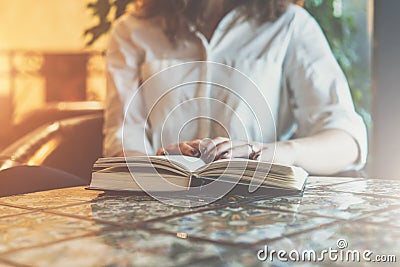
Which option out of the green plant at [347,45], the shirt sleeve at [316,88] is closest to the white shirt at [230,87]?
the shirt sleeve at [316,88]

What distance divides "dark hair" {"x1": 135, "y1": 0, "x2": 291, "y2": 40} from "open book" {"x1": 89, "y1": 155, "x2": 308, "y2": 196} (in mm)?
694

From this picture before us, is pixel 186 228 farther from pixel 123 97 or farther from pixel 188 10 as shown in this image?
pixel 188 10

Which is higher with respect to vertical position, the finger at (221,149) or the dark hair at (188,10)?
the dark hair at (188,10)

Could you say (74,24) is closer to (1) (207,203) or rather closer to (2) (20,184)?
(2) (20,184)

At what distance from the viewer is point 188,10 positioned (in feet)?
5.34

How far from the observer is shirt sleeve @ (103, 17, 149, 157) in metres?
1.50

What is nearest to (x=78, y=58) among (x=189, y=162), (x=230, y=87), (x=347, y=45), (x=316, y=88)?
(x=347, y=45)

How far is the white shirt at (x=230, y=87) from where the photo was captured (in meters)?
1.46

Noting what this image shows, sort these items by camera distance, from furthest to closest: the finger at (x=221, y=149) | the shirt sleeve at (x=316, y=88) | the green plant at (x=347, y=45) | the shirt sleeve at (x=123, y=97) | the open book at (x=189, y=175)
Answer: the green plant at (x=347, y=45)
the shirt sleeve at (x=123, y=97)
the shirt sleeve at (x=316, y=88)
the finger at (x=221, y=149)
the open book at (x=189, y=175)

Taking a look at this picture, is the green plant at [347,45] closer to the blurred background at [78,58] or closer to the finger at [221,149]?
the blurred background at [78,58]

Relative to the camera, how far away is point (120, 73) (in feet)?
5.21

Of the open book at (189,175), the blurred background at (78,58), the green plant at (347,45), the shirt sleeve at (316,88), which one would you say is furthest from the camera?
the green plant at (347,45)

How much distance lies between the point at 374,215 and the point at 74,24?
4614 mm

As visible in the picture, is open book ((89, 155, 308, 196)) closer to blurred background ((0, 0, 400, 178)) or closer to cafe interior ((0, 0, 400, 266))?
cafe interior ((0, 0, 400, 266))
